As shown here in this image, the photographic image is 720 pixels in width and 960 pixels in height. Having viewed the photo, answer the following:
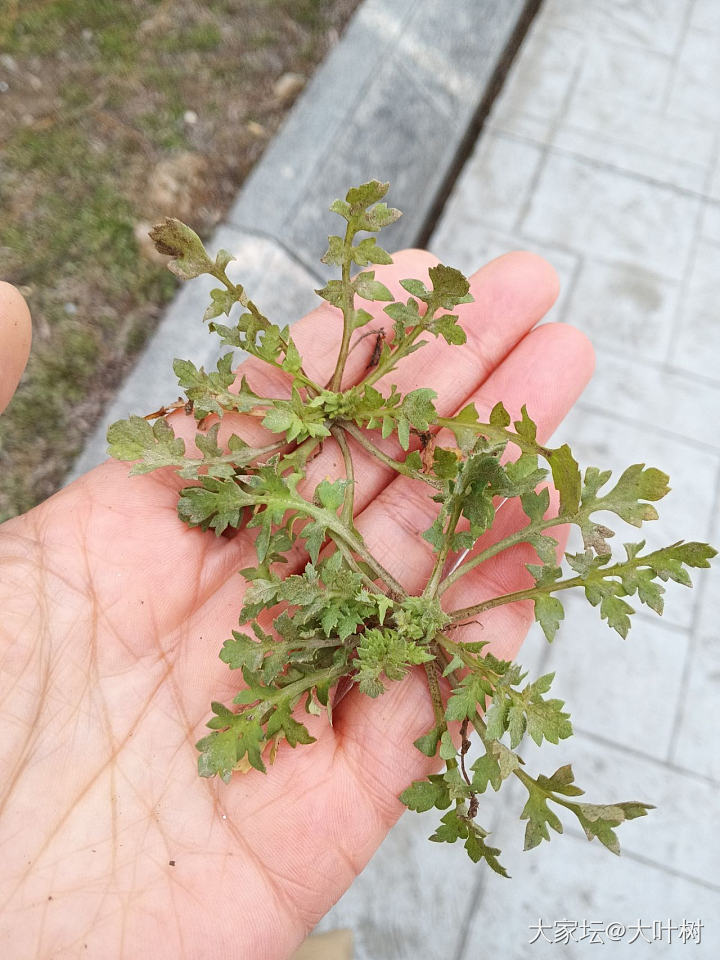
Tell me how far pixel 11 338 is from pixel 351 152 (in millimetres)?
2039

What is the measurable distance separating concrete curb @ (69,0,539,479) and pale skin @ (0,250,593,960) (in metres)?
1.04

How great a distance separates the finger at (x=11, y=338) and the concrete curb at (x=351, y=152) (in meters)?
1.03

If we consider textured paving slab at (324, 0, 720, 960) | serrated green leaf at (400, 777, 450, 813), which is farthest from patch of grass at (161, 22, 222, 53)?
serrated green leaf at (400, 777, 450, 813)

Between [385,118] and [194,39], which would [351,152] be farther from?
[194,39]

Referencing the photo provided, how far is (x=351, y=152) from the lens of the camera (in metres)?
3.74

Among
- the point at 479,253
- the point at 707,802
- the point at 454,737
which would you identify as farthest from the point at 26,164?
the point at 707,802

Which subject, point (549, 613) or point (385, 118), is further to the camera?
point (385, 118)

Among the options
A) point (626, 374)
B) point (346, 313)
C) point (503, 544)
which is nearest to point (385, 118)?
point (626, 374)

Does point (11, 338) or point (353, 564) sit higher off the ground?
point (11, 338)

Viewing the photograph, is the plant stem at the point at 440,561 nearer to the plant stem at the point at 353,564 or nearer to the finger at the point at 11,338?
the plant stem at the point at 353,564

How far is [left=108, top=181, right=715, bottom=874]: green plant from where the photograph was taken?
2090 mm

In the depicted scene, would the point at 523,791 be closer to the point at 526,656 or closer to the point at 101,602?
the point at 526,656

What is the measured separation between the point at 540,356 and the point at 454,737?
3.81ft

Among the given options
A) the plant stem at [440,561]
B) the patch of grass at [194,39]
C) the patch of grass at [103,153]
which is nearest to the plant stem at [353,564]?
the plant stem at [440,561]
